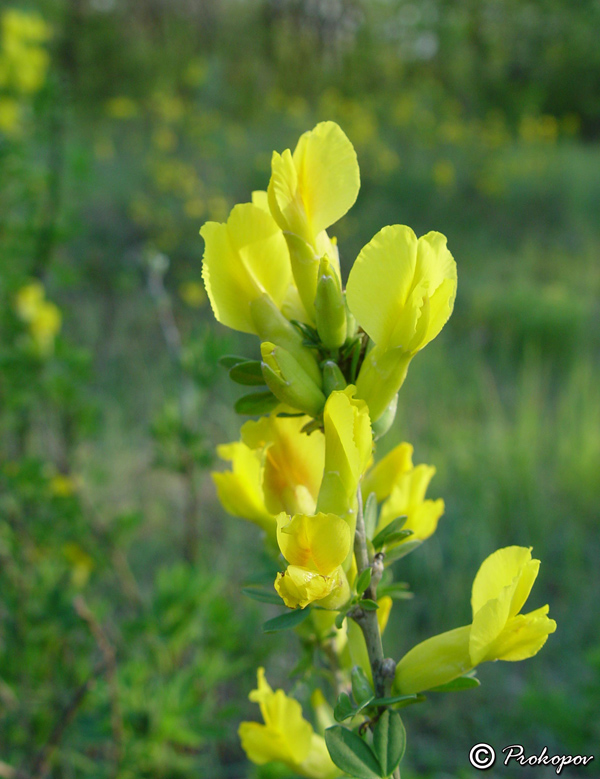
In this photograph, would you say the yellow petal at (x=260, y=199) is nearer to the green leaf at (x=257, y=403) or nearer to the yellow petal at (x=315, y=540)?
the green leaf at (x=257, y=403)

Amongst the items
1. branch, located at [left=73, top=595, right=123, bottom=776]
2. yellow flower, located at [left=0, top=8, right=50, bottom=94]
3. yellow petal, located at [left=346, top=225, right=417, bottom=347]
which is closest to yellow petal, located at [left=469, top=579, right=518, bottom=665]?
yellow petal, located at [left=346, top=225, right=417, bottom=347]

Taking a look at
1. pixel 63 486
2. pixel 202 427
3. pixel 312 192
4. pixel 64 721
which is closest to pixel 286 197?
pixel 312 192

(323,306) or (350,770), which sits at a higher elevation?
(323,306)

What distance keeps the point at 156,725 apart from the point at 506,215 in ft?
17.5

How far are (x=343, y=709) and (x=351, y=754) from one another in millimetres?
31

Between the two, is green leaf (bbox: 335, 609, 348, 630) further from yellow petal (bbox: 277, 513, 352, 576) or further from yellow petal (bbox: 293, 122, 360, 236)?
yellow petal (bbox: 293, 122, 360, 236)

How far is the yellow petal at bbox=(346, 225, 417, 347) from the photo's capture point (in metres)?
0.46

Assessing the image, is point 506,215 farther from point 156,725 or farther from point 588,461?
point 156,725

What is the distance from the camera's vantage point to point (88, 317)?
4.13 metres

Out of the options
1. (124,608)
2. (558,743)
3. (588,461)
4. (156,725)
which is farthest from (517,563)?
(588,461)

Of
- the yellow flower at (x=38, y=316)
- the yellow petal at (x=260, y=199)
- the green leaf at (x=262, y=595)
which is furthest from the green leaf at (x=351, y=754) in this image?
the yellow flower at (x=38, y=316)

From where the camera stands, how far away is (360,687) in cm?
49

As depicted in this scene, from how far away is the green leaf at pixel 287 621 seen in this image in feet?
1.49

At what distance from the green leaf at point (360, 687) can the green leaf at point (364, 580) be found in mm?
72
